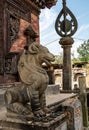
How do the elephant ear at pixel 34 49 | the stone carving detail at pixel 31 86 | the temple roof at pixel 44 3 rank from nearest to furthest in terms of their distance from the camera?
the stone carving detail at pixel 31 86, the elephant ear at pixel 34 49, the temple roof at pixel 44 3

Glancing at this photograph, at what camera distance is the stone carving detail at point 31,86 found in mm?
4012

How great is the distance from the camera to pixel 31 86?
13.2 ft

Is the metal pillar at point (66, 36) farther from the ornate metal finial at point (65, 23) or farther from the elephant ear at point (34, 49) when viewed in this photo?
the elephant ear at point (34, 49)

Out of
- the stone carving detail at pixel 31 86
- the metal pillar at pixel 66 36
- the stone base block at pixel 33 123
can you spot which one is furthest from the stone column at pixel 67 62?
the stone carving detail at pixel 31 86

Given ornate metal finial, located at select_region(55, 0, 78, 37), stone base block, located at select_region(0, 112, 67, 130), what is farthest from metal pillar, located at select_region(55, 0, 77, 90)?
stone base block, located at select_region(0, 112, 67, 130)

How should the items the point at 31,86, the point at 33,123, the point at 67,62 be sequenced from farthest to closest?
1. the point at 67,62
2. the point at 31,86
3. the point at 33,123

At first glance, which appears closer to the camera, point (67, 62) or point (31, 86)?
point (31, 86)

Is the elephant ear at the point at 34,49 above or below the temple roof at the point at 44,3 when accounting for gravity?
below

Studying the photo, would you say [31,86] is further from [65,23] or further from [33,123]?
[65,23]


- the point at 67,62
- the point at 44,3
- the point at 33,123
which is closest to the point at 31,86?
the point at 33,123

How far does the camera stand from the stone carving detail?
4.01m

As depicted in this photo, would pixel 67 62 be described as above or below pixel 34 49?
above

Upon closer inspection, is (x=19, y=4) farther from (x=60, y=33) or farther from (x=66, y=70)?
(x=66, y=70)

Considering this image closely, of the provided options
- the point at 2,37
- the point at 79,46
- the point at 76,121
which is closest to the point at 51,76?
the point at 2,37
